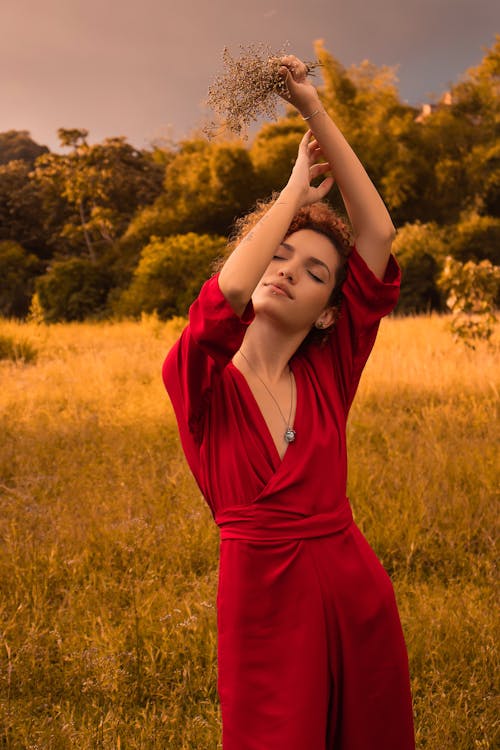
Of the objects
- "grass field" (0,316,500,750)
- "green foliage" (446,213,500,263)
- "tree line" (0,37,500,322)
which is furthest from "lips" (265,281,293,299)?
"green foliage" (446,213,500,263)

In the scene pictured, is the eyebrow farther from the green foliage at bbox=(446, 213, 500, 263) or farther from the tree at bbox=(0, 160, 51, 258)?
the tree at bbox=(0, 160, 51, 258)

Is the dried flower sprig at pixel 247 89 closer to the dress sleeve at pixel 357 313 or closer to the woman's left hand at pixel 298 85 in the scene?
the woman's left hand at pixel 298 85

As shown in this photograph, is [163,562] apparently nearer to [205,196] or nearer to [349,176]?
[349,176]

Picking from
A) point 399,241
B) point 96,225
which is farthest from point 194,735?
point 96,225

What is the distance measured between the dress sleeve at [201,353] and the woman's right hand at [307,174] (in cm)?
24

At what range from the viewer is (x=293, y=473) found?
136cm

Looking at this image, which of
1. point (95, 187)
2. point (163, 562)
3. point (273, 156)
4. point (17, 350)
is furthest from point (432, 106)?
point (163, 562)

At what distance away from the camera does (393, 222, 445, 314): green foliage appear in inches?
608

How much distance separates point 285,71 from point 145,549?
255 centimetres

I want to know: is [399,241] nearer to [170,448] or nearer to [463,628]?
[170,448]

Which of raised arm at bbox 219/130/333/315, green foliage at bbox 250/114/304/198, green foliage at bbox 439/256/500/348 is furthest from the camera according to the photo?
green foliage at bbox 250/114/304/198

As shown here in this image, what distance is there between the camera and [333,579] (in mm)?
1368

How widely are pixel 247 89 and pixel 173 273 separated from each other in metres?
12.8

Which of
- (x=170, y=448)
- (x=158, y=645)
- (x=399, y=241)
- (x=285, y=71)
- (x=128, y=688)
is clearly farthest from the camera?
(x=399, y=241)
